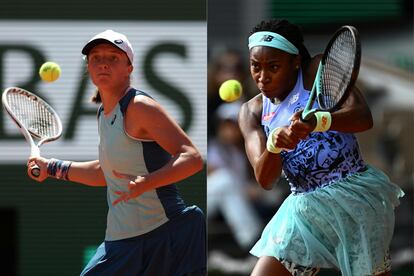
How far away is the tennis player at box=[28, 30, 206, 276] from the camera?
173 inches

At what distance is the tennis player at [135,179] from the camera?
173 inches

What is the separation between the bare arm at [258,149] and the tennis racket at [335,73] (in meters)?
0.27

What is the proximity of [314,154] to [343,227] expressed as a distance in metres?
0.31

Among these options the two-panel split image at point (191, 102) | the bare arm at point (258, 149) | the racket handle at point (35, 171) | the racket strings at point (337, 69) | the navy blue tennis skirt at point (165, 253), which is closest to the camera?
the racket strings at point (337, 69)

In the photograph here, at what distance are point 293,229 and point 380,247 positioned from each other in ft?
1.18

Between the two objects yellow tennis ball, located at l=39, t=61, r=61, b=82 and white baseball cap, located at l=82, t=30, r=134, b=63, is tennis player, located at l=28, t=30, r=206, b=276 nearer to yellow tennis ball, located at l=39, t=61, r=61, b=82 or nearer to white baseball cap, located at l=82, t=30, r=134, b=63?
white baseball cap, located at l=82, t=30, r=134, b=63

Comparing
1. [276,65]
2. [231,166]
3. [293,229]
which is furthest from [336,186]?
[231,166]

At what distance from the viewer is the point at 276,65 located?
430 cm

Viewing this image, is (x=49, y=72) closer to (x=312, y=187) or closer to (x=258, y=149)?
(x=258, y=149)

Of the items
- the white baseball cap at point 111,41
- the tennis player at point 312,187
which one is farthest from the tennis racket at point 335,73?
the white baseball cap at point 111,41

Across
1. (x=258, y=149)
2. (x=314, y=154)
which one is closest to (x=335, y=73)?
(x=314, y=154)

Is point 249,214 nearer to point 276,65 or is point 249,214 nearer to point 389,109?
point 389,109

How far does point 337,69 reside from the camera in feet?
13.5

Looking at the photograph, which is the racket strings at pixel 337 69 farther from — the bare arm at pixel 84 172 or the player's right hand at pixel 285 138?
the bare arm at pixel 84 172
